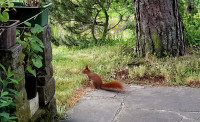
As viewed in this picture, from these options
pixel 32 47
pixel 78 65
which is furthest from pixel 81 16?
pixel 32 47

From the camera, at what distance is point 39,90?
10.2 feet

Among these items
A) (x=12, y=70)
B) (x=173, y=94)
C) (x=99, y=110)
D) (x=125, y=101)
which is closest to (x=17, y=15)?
(x=12, y=70)

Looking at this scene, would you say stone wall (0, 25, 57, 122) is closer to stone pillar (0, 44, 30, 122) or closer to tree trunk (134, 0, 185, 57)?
stone pillar (0, 44, 30, 122)

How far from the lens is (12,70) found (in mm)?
2406

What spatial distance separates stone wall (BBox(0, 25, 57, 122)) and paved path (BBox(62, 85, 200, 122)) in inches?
15.6

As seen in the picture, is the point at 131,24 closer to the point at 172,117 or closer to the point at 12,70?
the point at 172,117

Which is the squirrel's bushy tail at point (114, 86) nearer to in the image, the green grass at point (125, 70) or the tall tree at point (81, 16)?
the green grass at point (125, 70)

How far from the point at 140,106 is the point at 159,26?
2.42 meters

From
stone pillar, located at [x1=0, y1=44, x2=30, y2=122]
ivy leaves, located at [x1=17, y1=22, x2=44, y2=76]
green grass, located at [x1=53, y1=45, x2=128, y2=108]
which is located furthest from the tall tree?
stone pillar, located at [x1=0, y1=44, x2=30, y2=122]

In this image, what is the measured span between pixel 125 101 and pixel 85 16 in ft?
12.3

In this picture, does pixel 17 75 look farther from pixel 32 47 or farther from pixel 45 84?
pixel 45 84

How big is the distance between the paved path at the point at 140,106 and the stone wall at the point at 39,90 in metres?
0.40

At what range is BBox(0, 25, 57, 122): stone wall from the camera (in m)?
2.40

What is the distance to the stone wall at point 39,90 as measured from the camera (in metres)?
2.40
